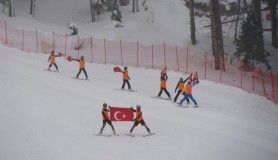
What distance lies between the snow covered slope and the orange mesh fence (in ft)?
11.5

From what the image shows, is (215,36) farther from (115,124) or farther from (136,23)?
(115,124)

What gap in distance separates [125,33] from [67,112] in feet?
85.3

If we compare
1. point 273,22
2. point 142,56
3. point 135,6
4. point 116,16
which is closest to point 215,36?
point 142,56

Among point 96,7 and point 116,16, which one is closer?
point 116,16

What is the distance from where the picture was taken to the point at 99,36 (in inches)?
1889

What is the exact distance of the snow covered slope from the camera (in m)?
19.8

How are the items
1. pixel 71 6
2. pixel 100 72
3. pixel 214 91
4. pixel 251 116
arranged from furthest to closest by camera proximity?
pixel 71 6, pixel 100 72, pixel 214 91, pixel 251 116

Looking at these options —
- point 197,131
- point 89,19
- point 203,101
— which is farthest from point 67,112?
point 89,19

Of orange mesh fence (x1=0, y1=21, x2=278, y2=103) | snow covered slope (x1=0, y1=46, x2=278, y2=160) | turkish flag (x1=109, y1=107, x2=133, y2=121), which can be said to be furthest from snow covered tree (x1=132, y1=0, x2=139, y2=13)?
turkish flag (x1=109, y1=107, x2=133, y2=121)

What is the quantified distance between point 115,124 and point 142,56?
59.7 ft

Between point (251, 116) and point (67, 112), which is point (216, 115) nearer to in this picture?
point (251, 116)

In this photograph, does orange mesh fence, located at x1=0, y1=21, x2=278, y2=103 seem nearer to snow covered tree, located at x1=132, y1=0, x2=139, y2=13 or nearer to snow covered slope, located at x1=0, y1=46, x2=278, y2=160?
snow covered slope, located at x1=0, y1=46, x2=278, y2=160

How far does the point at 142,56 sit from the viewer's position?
4156cm

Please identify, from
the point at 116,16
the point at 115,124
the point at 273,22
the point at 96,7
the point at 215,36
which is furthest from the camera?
the point at 96,7
